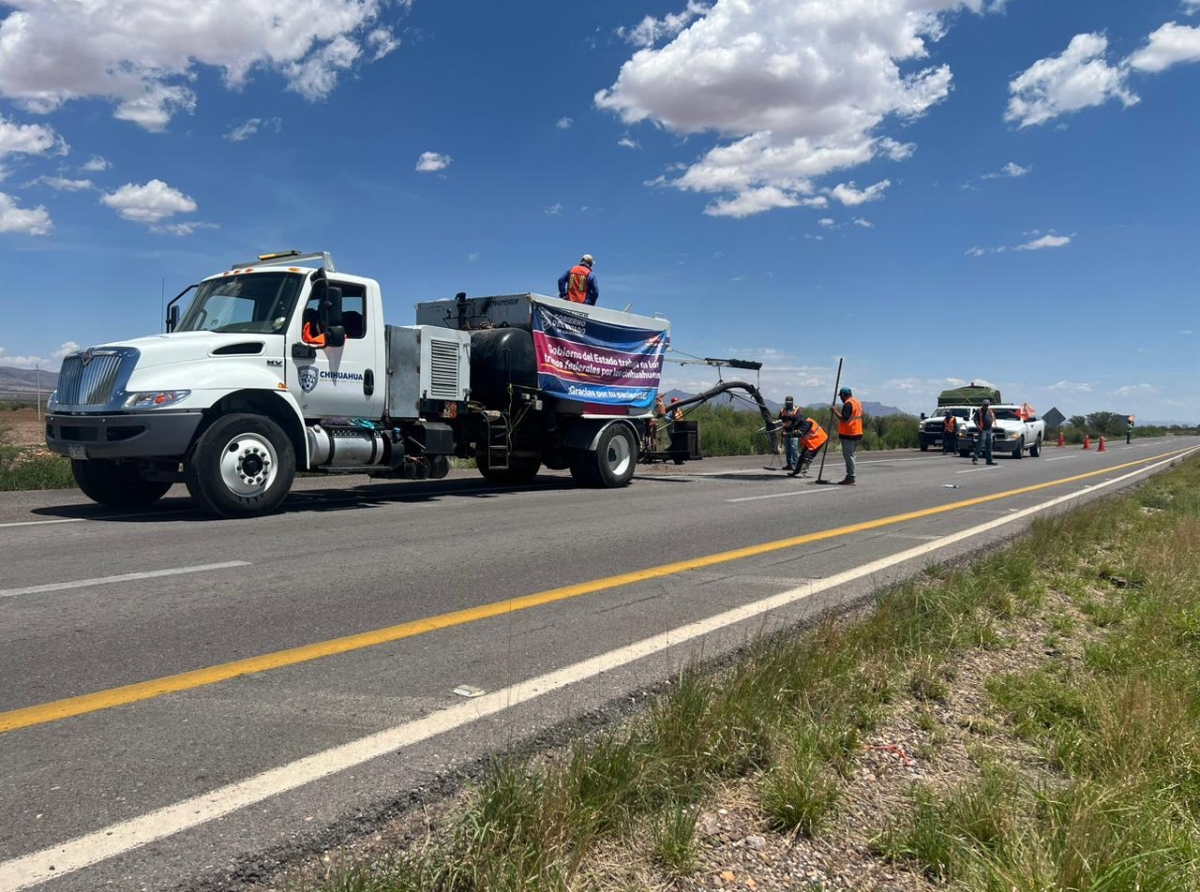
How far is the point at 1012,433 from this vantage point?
2989 cm

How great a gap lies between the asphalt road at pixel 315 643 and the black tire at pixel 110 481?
293 millimetres

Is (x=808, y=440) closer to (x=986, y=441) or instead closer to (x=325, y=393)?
(x=986, y=441)

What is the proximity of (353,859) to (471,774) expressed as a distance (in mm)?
622

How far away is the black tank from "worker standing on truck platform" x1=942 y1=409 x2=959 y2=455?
940 inches

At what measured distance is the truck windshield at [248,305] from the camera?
977 cm

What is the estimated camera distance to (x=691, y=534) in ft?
29.5

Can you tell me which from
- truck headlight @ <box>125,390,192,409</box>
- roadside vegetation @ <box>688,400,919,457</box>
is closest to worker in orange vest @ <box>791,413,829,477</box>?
roadside vegetation @ <box>688,400,919,457</box>

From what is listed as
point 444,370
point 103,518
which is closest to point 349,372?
point 444,370

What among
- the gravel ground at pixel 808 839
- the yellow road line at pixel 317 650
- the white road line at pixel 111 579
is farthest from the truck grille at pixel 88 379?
the gravel ground at pixel 808 839

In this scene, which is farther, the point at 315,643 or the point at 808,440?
the point at 808,440

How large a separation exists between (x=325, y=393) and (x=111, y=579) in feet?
14.8

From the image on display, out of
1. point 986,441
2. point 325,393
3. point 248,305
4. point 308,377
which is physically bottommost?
point 986,441

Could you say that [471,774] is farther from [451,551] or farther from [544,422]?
[544,422]

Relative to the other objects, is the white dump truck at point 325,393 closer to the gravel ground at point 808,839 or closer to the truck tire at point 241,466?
the truck tire at point 241,466
